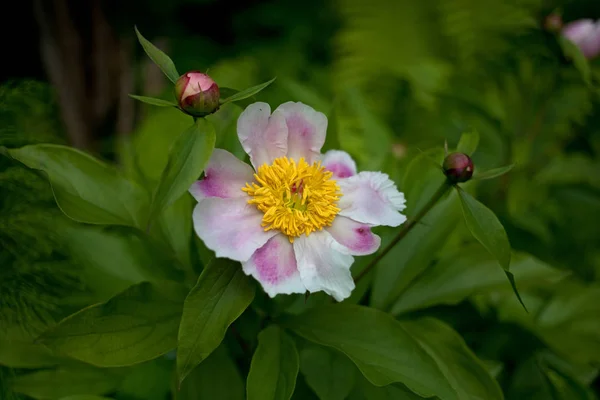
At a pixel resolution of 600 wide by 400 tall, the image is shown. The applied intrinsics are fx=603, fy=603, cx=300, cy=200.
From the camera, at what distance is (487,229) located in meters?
0.62

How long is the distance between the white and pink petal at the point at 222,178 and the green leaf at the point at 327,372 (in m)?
0.24

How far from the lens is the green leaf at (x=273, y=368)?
0.63 meters

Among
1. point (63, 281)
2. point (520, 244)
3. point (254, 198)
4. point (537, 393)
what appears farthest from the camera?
point (520, 244)

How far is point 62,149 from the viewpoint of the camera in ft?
2.34

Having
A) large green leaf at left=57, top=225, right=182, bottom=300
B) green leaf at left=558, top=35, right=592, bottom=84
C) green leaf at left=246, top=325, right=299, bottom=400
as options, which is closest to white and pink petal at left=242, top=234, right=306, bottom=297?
green leaf at left=246, top=325, right=299, bottom=400

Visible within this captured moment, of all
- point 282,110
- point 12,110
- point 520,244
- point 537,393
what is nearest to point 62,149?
point 12,110

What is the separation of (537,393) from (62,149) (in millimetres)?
795

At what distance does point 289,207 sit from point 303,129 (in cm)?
10

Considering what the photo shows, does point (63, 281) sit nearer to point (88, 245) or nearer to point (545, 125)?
point (88, 245)

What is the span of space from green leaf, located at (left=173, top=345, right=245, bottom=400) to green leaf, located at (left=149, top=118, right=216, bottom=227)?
0.75ft

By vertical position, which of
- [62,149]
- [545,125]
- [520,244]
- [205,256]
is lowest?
[520,244]

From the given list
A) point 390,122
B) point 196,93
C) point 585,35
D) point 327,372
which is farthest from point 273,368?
point 390,122

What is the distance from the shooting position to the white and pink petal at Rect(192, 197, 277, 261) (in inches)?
23.3

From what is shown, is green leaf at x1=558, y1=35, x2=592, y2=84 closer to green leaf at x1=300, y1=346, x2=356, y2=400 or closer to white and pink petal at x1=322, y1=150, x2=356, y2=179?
white and pink petal at x1=322, y1=150, x2=356, y2=179
